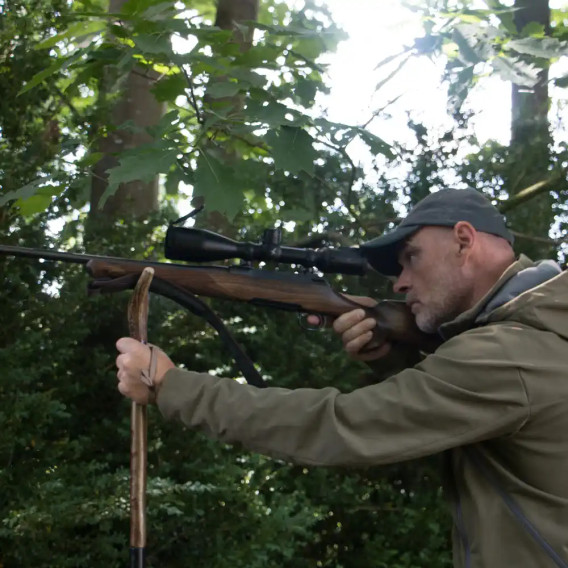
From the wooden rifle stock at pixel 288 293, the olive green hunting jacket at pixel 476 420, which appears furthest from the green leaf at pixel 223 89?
the olive green hunting jacket at pixel 476 420

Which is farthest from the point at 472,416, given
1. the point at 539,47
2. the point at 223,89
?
the point at 539,47

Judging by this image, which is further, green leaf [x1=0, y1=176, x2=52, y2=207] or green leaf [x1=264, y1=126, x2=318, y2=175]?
green leaf [x1=0, y1=176, x2=52, y2=207]

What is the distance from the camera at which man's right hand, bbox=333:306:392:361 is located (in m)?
3.38

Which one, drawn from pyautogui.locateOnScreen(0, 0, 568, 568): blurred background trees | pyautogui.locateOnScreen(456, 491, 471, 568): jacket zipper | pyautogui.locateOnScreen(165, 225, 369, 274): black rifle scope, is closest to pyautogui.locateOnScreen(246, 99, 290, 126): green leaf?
pyautogui.locateOnScreen(0, 0, 568, 568): blurred background trees

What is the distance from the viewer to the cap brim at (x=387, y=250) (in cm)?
305

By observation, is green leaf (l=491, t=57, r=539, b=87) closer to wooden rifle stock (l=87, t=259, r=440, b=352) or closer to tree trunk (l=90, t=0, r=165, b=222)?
wooden rifle stock (l=87, t=259, r=440, b=352)

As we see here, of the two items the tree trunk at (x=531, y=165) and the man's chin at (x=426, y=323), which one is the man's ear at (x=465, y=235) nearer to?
the man's chin at (x=426, y=323)

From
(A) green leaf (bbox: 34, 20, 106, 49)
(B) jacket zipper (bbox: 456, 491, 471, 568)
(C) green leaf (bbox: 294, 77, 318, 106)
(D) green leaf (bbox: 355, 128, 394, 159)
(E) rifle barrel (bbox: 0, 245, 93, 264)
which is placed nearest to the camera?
(B) jacket zipper (bbox: 456, 491, 471, 568)

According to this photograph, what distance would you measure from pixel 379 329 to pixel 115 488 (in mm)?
2323

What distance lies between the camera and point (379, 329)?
337 cm


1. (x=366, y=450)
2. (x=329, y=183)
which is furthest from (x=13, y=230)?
(x=366, y=450)

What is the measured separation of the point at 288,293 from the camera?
11.0ft

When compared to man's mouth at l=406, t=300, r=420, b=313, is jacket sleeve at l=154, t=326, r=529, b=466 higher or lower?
lower

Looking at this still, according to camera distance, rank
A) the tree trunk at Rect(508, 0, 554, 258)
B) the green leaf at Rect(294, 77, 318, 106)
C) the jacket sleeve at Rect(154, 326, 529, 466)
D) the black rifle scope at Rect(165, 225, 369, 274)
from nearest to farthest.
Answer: the jacket sleeve at Rect(154, 326, 529, 466) → the black rifle scope at Rect(165, 225, 369, 274) → the green leaf at Rect(294, 77, 318, 106) → the tree trunk at Rect(508, 0, 554, 258)
